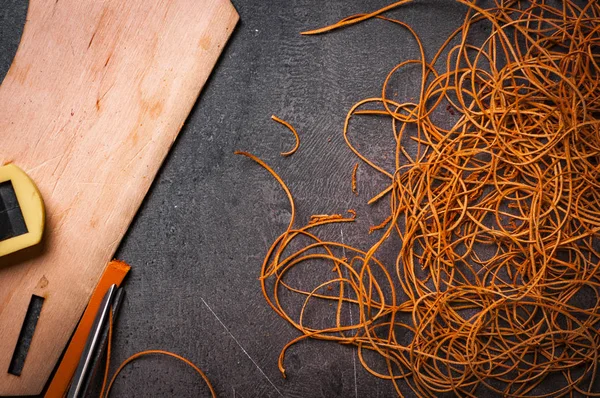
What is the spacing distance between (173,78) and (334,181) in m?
0.59

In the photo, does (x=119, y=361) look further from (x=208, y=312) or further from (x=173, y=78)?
(x=173, y=78)

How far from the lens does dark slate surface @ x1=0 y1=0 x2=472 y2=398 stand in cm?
168

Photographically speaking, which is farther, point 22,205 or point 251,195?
point 251,195

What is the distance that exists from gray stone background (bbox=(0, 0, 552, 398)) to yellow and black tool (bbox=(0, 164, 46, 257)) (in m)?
0.25

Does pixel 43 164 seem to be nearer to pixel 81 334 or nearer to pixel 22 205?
pixel 22 205

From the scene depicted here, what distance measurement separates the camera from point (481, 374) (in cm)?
165

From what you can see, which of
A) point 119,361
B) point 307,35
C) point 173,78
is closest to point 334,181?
point 307,35

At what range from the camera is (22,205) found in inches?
62.3

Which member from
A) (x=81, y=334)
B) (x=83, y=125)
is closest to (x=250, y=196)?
(x=83, y=125)

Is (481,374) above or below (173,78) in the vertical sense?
below

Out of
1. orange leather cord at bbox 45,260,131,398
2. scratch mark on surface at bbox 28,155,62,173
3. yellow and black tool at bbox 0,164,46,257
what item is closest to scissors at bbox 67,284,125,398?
orange leather cord at bbox 45,260,131,398

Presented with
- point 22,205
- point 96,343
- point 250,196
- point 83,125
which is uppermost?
point 83,125

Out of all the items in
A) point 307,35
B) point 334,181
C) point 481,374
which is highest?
point 307,35

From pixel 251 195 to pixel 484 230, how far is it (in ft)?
2.38
